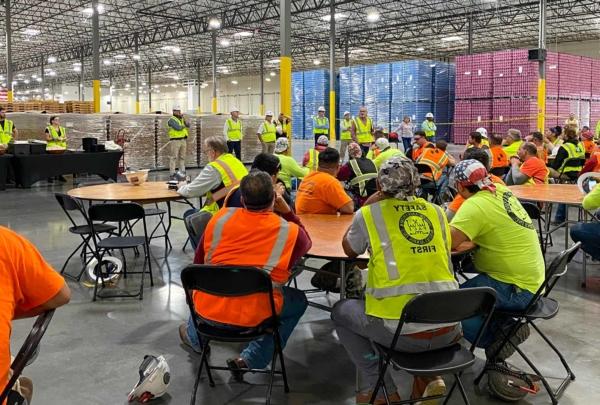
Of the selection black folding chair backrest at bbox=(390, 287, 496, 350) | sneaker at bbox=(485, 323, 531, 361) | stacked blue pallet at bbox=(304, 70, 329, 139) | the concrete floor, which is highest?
stacked blue pallet at bbox=(304, 70, 329, 139)

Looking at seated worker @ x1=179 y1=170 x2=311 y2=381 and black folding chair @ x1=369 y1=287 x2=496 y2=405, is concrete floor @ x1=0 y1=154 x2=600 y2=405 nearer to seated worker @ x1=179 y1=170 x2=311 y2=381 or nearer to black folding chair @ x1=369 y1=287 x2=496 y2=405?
seated worker @ x1=179 y1=170 x2=311 y2=381

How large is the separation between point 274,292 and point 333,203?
1.75 metres

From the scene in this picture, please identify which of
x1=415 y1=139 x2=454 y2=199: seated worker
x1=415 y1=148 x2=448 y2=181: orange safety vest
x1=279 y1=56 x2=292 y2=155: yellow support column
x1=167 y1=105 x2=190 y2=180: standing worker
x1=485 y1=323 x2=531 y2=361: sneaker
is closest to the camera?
x1=485 y1=323 x2=531 y2=361: sneaker

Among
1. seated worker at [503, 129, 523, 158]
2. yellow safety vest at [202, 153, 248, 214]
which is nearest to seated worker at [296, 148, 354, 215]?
yellow safety vest at [202, 153, 248, 214]

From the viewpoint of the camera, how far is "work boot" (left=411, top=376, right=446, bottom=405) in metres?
3.01

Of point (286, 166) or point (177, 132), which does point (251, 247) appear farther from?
point (177, 132)

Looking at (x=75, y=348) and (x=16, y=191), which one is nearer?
Answer: (x=75, y=348)

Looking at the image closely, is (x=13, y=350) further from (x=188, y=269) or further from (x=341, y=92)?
(x=341, y=92)

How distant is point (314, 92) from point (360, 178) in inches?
736

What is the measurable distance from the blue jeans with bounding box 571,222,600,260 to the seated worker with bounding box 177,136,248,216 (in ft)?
9.86

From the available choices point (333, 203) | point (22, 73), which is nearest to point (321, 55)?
point (22, 73)

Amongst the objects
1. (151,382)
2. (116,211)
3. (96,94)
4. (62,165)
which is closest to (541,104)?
(62,165)

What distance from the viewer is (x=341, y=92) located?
2338cm

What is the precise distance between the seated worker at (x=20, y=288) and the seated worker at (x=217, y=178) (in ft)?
10.9
